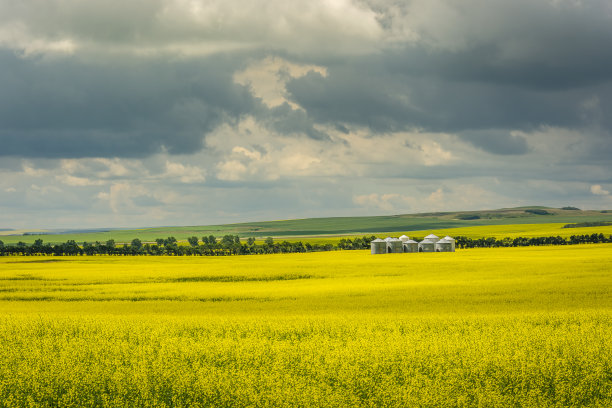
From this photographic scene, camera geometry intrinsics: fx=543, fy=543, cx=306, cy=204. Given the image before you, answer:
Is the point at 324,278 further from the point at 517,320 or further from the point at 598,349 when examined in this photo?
the point at 598,349

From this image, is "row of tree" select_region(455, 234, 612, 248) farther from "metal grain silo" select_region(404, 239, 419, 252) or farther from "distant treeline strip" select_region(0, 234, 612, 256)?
"metal grain silo" select_region(404, 239, 419, 252)

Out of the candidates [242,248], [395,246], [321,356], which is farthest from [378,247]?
[321,356]

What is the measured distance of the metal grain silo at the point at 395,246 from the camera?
11794 cm

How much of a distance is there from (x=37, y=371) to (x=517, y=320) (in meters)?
20.4

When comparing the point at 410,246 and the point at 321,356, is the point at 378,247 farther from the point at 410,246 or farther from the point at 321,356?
the point at 321,356

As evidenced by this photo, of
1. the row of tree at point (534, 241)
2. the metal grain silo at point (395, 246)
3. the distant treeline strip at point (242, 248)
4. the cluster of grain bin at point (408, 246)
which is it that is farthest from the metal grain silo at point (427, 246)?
the distant treeline strip at point (242, 248)

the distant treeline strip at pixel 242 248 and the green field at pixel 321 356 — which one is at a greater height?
the green field at pixel 321 356

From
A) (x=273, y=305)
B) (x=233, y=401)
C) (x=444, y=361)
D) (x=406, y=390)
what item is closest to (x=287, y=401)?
(x=233, y=401)

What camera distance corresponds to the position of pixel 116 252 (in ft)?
482

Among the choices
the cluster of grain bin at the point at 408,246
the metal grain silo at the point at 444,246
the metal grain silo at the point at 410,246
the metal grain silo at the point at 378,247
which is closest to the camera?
the metal grain silo at the point at 378,247

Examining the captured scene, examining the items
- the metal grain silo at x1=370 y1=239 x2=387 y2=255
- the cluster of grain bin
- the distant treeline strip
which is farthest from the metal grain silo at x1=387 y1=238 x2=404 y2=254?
the distant treeline strip

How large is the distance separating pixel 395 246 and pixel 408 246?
449 centimetres

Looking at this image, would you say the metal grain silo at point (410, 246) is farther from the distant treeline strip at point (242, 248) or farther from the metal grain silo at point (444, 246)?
the distant treeline strip at point (242, 248)

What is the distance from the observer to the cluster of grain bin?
383ft
